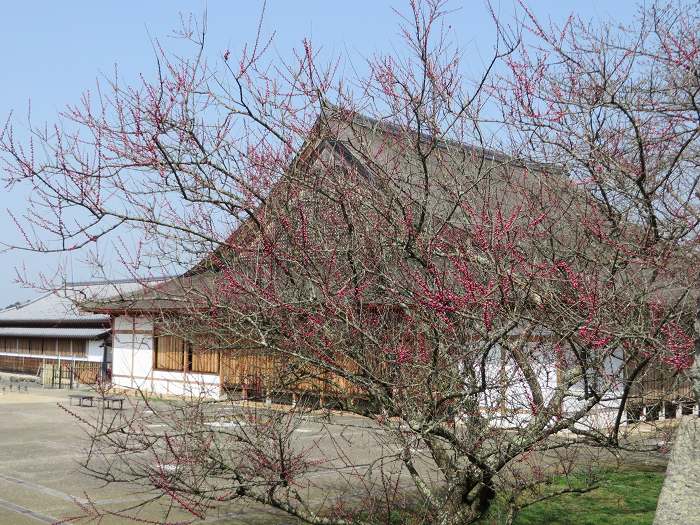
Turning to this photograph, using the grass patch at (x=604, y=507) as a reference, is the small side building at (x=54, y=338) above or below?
above

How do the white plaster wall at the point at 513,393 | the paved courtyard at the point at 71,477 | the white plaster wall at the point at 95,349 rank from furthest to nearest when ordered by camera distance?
the white plaster wall at the point at 95,349 → the paved courtyard at the point at 71,477 → the white plaster wall at the point at 513,393

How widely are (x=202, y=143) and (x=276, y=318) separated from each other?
141 centimetres

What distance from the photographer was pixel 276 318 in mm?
5375

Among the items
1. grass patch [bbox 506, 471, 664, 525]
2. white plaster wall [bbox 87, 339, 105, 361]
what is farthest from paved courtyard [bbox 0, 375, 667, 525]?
white plaster wall [bbox 87, 339, 105, 361]

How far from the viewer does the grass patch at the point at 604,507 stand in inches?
310

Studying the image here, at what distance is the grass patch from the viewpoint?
7881mm

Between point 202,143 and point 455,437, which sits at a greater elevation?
point 202,143

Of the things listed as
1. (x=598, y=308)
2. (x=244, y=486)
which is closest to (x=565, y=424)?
(x=598, y=308)

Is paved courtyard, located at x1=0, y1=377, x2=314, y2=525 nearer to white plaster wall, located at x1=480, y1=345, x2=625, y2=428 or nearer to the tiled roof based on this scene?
white plaster wall, located at x1=480, y1=345, x2=625, y2=428

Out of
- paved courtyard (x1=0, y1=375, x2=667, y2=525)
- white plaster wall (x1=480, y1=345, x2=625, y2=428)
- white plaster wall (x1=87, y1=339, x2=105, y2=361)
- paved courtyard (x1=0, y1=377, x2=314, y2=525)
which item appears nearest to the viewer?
white plaster wall (x1=480, y1=345, x2=625, y2=428)

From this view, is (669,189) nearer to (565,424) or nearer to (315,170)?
(565,424)

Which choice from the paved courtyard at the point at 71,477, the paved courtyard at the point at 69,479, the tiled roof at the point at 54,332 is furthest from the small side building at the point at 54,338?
the paved courtyard at the point at 69,479

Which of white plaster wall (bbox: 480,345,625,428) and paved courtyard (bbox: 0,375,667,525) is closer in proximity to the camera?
white plaster wall (bbox: 480,345,625,428)

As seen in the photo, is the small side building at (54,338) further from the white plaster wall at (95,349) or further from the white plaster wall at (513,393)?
the white plaster wall at (513,393)
